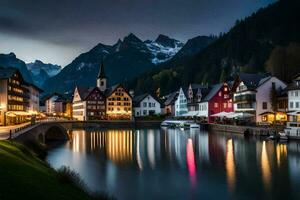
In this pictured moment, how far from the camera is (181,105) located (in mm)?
160750

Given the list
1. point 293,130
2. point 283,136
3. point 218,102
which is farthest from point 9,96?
point 218,102

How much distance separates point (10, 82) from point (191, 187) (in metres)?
69.6

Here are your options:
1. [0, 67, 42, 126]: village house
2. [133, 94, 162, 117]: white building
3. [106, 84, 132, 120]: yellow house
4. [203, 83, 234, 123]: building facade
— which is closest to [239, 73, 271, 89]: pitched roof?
[203, 83, 234, 123]: building facade

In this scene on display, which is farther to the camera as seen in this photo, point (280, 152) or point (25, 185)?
point (280, 152)

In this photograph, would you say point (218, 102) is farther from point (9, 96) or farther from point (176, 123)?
point (9, 96)

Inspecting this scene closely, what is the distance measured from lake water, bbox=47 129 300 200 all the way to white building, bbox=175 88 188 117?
89.4m

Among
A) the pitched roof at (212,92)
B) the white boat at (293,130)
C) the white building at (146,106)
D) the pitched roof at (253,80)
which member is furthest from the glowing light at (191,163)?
the white building at (146,106)

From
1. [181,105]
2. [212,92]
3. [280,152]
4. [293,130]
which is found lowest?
[280,152]

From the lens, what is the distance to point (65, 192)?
2206 cm

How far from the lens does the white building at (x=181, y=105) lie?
156 meters

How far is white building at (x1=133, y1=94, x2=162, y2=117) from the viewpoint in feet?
563

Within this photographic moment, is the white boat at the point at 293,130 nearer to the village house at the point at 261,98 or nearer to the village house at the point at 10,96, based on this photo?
the village house at the point at 261,98

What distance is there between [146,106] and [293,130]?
346ft

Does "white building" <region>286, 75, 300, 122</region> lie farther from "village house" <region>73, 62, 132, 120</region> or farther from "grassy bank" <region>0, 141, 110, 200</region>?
"village house" <region>73, 62, 132, 120</region>
